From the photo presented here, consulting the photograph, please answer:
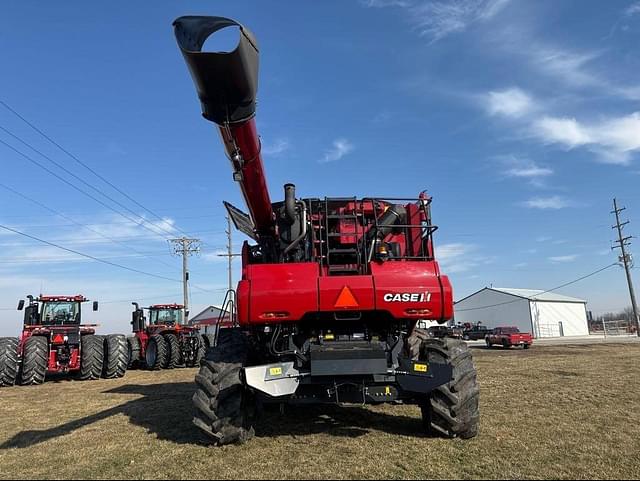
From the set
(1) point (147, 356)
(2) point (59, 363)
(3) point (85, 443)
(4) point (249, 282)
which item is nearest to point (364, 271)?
(4) point (249, 282)

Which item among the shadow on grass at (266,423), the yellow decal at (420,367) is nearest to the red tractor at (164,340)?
the shadow on grass at (266,423)

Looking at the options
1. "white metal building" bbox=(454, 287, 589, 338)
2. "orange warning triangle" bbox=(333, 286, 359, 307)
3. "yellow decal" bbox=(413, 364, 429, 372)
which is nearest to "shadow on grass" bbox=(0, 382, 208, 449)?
"orange warning triangle" bbox=(333, 286, 359, 307)

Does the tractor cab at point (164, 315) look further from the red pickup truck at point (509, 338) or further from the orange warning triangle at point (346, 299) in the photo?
the red pickup truck at point (509, 338)

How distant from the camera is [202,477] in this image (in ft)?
16.1

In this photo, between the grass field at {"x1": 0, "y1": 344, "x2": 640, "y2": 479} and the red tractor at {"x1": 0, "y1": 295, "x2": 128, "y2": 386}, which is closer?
the grass field at {"x1": 0, "y1": 344, "x2": 640, "y2": 479}

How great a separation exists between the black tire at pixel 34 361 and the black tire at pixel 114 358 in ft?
5.71

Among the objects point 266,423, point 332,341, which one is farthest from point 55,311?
point 332,341

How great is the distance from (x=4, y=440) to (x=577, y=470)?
23.9 ft

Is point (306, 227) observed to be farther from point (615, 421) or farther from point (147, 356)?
point (147, 356)

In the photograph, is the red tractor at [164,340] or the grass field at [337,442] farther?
the red tractor at [164,340]

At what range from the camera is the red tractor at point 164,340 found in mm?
18719

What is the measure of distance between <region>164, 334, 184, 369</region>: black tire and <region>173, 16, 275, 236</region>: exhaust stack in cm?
1435

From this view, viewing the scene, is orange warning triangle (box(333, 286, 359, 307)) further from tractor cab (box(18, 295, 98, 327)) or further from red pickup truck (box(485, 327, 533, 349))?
red pickup truck (box(485, 327, 533, 349))

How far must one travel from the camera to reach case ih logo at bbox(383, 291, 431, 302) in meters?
5.95
